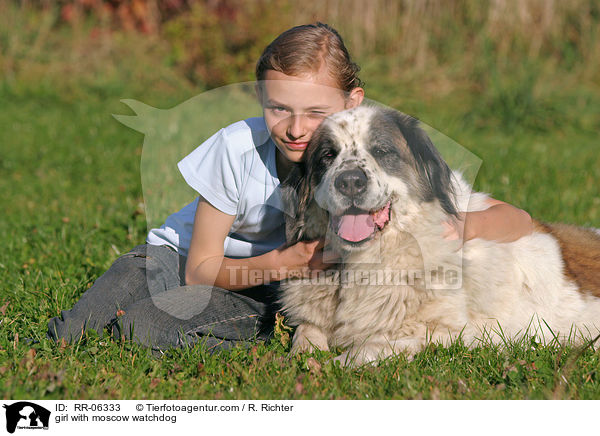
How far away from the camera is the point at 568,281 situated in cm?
283

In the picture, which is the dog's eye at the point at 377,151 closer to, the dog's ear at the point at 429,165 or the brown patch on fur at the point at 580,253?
the dog's ear at the point at 429,165

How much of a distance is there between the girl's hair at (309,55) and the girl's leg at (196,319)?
103cm

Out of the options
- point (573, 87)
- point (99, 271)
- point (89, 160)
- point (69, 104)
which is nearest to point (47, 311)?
point (99, 271)

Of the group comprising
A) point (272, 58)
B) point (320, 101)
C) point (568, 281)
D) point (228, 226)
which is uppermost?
point (272, 58)

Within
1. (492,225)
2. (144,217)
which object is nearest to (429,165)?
(492,225)

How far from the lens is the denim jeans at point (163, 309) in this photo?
2.79 meters

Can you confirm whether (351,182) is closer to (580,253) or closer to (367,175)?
(367,175)

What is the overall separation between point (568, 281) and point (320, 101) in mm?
1348

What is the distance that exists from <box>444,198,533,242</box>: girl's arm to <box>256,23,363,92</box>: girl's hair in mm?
748
